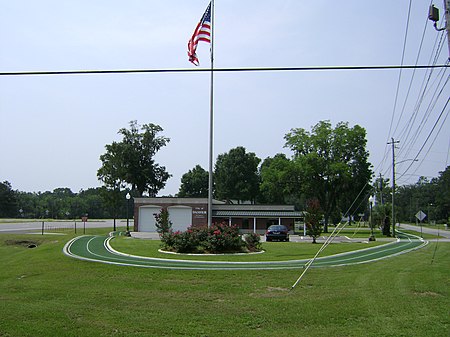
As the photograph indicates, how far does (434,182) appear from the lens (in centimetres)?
14938

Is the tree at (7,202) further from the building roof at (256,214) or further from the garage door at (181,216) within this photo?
the building roof at (256,214)

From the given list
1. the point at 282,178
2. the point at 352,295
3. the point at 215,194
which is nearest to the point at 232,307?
the point at 352,295

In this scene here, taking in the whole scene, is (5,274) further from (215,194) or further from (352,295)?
(215,194)

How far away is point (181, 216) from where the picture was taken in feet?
188

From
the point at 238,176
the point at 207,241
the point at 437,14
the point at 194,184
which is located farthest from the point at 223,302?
the point at 194,184

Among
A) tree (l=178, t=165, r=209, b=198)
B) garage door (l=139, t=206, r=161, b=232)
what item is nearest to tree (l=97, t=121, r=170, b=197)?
garage door (l=139, t=206, r=161, b=232)

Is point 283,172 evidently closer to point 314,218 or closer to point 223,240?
point 314,218

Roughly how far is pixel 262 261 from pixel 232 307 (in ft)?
33.5

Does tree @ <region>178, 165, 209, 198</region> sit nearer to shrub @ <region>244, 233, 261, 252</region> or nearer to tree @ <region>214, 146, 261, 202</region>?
tree @ <region>214, 146, 261, 202</region>

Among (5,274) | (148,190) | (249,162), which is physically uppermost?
(249,162)

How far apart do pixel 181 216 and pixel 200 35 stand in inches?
1355

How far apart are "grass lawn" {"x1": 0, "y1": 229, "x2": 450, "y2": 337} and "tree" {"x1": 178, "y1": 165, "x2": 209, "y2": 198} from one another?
308 feet

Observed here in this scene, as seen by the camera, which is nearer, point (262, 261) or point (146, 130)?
point (262, 261)

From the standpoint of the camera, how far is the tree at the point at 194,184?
11244cm
